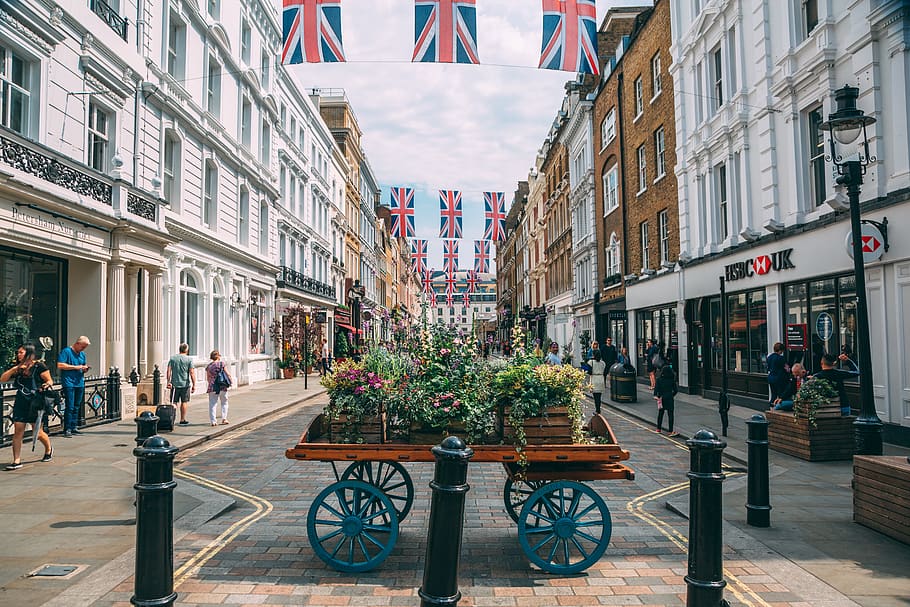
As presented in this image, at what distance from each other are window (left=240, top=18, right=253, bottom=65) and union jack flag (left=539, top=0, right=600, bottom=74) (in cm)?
1735

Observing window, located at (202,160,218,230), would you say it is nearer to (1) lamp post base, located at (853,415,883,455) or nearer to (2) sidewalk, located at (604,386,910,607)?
(2) sidewalk, located at (604,386,910,607)

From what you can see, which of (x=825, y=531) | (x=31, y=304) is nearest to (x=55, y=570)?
→ (x=825, y=531)

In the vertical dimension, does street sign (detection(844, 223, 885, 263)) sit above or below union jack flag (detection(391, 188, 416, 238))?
below

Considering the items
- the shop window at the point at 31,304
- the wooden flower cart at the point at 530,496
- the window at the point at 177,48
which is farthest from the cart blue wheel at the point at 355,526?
the window at the point at 177,48

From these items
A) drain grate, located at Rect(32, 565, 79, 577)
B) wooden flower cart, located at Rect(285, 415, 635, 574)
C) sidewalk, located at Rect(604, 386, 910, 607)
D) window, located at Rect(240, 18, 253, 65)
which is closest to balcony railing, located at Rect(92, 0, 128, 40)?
window, located at Rect(240, 18, 253, 65)

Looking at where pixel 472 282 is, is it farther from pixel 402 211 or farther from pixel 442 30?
pixel 442 30

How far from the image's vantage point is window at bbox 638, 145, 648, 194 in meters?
24.8

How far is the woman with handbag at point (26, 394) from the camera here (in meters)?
8.67

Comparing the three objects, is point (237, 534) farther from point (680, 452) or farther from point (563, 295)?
point (563, 295)

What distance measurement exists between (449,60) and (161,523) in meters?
9.25

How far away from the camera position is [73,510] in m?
6.68

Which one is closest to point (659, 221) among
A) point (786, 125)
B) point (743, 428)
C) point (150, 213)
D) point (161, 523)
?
point (786, 125)

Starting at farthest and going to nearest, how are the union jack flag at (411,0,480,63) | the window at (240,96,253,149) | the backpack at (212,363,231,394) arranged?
the window at (240,96,253,149), the backpack at (212,363,231,394), the union jack flag at (411,0,480,63)

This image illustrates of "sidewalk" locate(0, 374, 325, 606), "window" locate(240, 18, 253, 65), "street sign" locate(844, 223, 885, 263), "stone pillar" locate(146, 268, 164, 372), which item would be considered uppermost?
"window" locate(240, 18, 253, 65)
